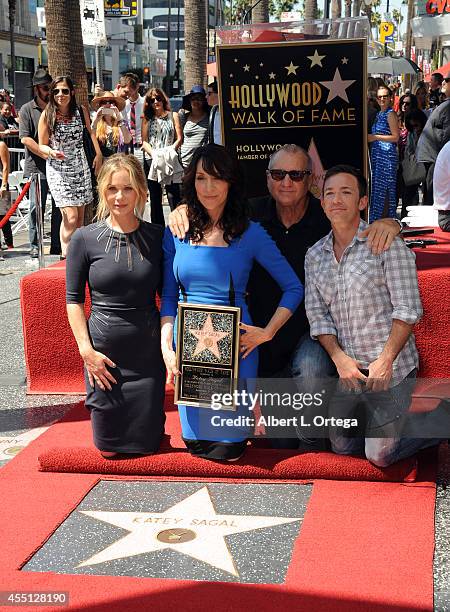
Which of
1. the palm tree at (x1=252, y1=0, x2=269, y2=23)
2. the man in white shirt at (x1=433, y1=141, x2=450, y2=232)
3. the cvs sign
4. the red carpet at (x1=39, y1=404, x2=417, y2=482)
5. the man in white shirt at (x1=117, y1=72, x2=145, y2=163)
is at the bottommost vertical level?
the red carpet at (x1=39, y1=404, x2=417, y2=482)

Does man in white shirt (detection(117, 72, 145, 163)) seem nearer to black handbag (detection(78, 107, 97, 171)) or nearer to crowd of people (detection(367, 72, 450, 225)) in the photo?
crowd of people (detection(367, 72, 450, 225))

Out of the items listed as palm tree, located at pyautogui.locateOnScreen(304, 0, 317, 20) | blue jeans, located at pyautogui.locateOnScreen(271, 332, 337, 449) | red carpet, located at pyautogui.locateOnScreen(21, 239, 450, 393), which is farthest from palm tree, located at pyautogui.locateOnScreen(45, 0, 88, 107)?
palm tree, located at pyautogui.locateOnScreen(304, 0, 317, 20)

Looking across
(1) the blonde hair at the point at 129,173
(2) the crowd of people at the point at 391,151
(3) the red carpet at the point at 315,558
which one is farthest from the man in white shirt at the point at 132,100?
(3) the red carpet at the point at 315,558

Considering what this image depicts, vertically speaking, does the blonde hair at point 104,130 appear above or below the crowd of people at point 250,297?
above

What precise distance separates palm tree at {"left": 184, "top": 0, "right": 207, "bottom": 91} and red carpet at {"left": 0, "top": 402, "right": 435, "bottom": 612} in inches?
673

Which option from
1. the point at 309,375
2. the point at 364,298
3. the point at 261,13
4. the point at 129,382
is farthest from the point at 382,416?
the point at 261,13

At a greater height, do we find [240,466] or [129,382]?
[129,382]

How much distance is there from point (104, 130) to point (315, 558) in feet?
32.1

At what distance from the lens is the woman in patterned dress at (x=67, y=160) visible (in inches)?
341

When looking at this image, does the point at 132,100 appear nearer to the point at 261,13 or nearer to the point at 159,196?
the point at 159,196

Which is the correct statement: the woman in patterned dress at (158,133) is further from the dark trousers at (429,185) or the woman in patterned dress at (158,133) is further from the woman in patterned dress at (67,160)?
the dark trousers at (429,185)

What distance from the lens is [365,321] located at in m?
4.27

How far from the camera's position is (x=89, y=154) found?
8844mm

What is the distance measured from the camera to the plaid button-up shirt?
4188mm
